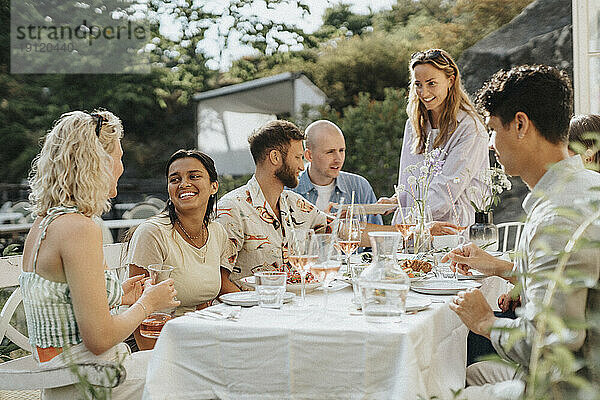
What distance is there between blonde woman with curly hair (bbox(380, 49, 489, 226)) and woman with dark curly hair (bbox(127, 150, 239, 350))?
1.08 m

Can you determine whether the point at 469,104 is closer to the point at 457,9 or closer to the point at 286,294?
the point at 286,294

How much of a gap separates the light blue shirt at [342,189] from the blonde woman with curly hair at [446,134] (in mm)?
393

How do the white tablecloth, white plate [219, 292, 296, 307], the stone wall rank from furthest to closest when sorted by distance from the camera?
1. the stone wall
2. white plate [219, 292, 296, 307]
3. the white tablecloth

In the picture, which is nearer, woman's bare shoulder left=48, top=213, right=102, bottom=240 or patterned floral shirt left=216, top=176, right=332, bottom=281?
woman's bare shoulder left=48, top=213, right=102, bottom=240

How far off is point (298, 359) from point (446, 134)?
7.29ft

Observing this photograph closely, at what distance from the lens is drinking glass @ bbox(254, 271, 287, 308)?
1753 millimetres

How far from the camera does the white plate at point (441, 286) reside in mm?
1986

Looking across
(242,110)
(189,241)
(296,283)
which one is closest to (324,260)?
(296,283)

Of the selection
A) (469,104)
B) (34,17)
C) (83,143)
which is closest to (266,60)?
(34,17)

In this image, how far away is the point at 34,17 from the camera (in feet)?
29.8

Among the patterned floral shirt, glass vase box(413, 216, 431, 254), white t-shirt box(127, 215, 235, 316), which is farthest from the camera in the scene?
the patterned floral shirt

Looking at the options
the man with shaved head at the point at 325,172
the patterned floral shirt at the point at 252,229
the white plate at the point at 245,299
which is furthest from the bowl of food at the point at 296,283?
the man with shaved head at the point at 325,172

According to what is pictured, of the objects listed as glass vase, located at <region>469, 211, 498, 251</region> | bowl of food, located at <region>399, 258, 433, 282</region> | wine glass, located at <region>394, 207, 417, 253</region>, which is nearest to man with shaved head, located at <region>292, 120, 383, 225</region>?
wine glass, located at <region>394, 207, 417, 253</region>

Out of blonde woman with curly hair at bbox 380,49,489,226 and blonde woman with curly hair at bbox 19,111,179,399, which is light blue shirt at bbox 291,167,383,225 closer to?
blonde woman with curly hair at bbox 380,49,489,226
